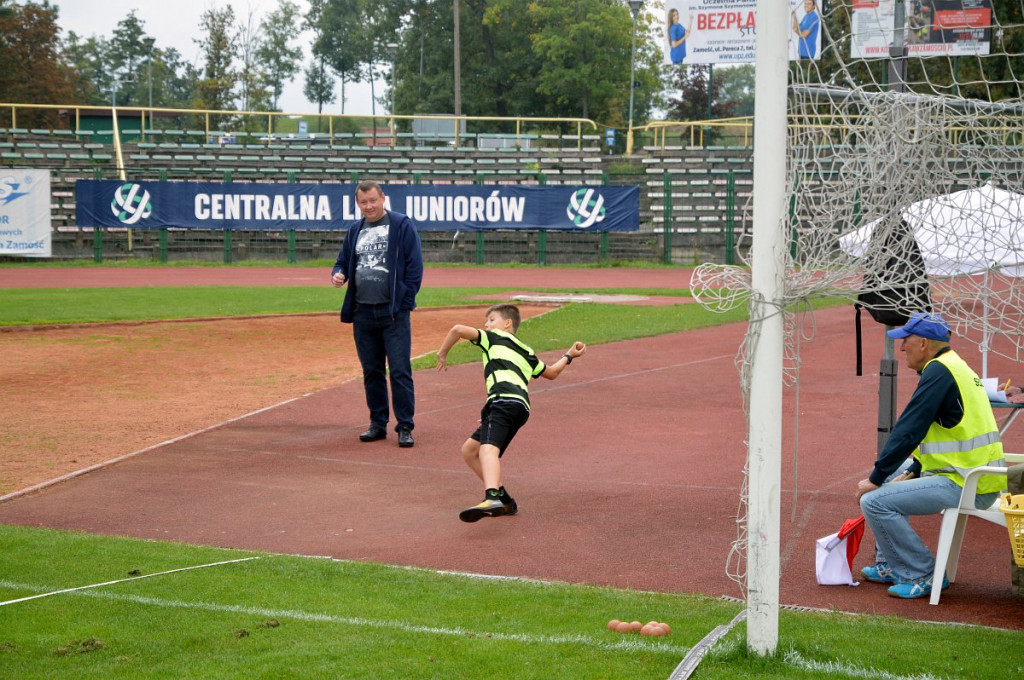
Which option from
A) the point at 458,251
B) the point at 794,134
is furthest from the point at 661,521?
the point at 458,251

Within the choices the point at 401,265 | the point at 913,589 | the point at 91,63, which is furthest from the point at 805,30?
the point at 91,63

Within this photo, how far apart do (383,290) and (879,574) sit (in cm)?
527

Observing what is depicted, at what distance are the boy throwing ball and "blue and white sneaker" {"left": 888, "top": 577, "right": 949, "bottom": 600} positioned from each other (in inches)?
101

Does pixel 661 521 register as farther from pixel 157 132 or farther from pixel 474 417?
pixel 157 132

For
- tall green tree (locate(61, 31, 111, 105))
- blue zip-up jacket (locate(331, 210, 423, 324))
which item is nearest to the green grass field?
blue zip-up jacket (locate(331, 210, 423, 324))

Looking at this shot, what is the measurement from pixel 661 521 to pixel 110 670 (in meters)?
4.02

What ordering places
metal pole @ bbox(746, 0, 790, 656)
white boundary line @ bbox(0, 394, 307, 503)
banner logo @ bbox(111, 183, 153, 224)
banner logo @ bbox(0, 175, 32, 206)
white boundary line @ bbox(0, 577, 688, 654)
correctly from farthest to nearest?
1. banner logo @ bbox(111, 183, 153, 224)
2. banner logo @ bbox(0, 175, 32, 206)
3. white boundary line @ bbox(0, 394, 307, 503)
4. white boundary line @ bbox(0, 577, 688, 654)
5. metal pole @ bbox(746, 0, 790, 656)

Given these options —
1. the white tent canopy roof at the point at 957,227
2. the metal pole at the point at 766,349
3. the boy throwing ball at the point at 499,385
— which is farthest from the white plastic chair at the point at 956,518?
the boy throwing ball at the point at 499,385

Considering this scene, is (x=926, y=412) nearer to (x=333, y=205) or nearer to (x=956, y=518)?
(x=956, y=518)

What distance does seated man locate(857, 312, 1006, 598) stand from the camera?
599 centimetres

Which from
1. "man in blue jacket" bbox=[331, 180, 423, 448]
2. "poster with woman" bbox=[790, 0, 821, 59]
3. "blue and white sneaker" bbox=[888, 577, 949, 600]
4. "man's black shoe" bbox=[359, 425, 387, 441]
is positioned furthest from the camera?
"man's black shoe" bbox=[359, 425, 387, 441]

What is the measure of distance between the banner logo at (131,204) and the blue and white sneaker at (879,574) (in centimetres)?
3029

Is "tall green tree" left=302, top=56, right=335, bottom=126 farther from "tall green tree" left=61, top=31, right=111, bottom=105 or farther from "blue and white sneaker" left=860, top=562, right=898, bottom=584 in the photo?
"blue and white sneaker" left=860, top=562, right=898, bottom=584

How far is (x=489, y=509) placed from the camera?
23.9 feet
